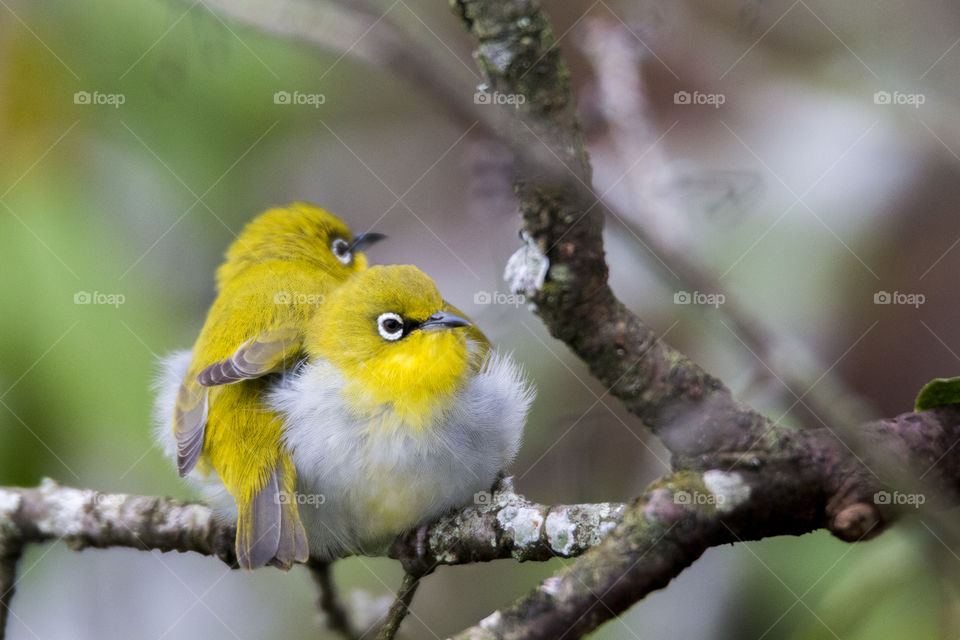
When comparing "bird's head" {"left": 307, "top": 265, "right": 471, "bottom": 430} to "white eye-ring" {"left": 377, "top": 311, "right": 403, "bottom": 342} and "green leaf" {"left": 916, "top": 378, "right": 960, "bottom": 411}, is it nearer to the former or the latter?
"white eye-ring" {"left": 377, "top": 311, "right": 403, "bottom": 342}

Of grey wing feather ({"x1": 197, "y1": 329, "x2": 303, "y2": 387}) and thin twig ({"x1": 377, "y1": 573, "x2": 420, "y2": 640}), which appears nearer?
thin twig ({"x1": 377, "y1": 573, "x2": 420, "y2": 640})

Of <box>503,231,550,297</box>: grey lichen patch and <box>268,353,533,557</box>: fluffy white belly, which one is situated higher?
<box>503,231,550,297</box>: grey lichen patch

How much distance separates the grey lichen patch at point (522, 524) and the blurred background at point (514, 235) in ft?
1.36

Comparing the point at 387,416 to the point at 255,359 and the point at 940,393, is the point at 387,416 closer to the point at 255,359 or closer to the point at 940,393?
the point at 255,359

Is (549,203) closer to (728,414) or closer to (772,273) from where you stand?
(728,414)

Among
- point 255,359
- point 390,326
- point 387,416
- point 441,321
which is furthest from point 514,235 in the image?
point 255,359

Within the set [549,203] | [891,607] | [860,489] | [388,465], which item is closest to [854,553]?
[891,607]

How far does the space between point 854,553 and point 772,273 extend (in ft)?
4.26

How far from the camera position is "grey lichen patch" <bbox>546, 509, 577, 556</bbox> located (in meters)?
2.31

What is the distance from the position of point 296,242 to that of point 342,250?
310 mm

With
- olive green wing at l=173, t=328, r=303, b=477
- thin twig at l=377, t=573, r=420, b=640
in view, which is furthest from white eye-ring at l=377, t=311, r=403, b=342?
thin twig at l=377, t=573, r=420, b=640

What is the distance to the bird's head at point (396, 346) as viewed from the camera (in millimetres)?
Answer: 3000

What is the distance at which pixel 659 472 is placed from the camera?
12.5ft

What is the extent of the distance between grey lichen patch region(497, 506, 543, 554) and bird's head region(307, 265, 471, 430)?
1.67 feet
